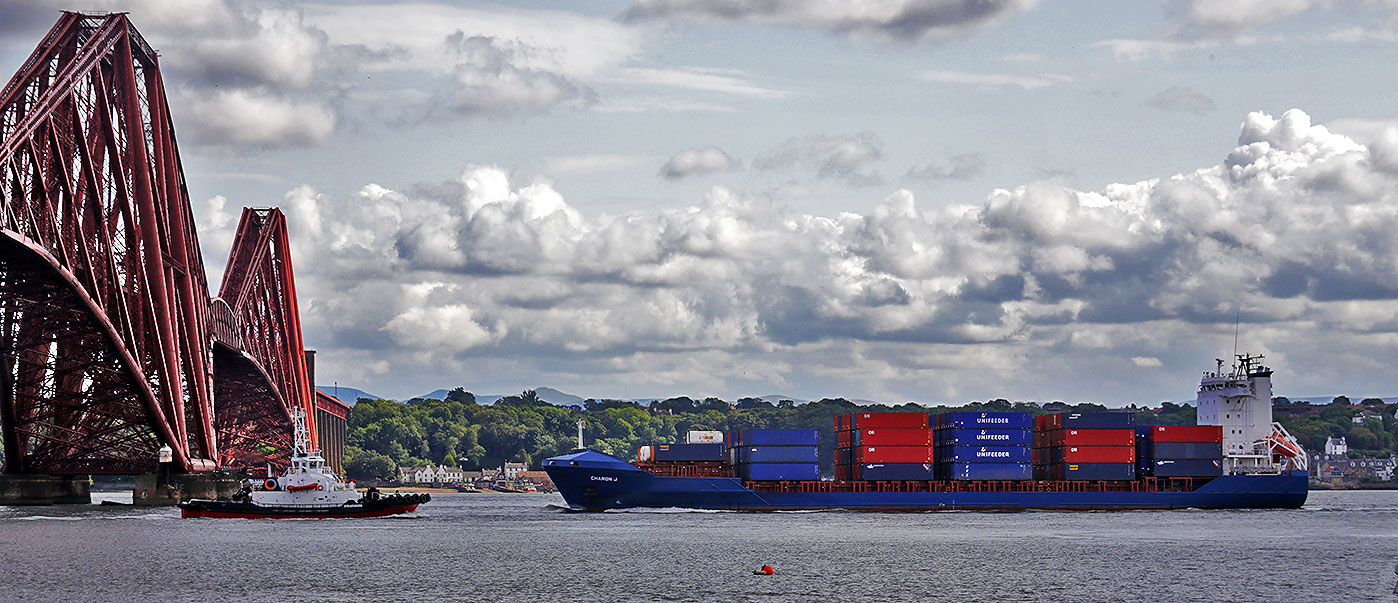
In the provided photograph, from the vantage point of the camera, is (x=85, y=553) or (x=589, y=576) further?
(x=85, y=553)

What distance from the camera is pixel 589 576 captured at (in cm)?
6575

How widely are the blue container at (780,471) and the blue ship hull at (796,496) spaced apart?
1.13 metres

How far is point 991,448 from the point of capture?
10744 cm

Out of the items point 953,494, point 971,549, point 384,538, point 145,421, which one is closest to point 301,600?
point 384,538

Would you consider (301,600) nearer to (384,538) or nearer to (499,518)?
(384,538)

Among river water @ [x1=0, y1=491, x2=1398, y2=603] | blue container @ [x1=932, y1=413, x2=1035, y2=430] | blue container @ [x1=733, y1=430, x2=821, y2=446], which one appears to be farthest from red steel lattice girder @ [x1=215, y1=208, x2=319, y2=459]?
blue container @ [x1=932, y1=413, x2=1035, y2=430]

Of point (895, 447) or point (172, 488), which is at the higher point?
point (895, 447)

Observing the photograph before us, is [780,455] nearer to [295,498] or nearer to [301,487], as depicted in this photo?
[301,487]

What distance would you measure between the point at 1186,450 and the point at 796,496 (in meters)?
26.9

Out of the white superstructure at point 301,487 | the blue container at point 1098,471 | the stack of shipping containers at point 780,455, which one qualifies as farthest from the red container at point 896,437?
the white superstructure at point 301,487

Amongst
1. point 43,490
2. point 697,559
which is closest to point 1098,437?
point 697,559

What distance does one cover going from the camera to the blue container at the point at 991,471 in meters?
108

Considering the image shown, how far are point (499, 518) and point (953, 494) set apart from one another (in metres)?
32.0

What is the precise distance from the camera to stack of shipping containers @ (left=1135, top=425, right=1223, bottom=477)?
10856cm
